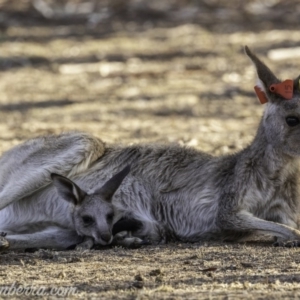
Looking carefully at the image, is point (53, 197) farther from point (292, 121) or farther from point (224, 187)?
point (292, 121)

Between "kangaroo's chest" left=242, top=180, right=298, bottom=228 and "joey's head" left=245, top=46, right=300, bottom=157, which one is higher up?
"joey's head" left=245, top=46, right=300, bottom=157

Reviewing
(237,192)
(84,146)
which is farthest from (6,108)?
(237,192)

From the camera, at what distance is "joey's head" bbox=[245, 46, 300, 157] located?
22.2ft

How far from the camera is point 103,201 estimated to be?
22.3 feet

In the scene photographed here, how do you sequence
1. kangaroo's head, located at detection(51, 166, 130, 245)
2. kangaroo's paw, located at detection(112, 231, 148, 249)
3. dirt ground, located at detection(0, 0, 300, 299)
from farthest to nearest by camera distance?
kangaroo's paw, located at detection(112, 231, 148, 249) < kangaroo's head, located at detection(51, 166, 130, 245) < dirt ground, located at detection(0, 0, 300, 299)

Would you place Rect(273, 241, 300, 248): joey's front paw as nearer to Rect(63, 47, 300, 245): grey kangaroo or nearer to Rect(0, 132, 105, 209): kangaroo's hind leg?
Rect(63, 47, 300, 245): grey kangaroo

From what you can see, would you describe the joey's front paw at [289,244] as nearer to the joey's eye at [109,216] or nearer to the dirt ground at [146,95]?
the dirt ground at [146,95]

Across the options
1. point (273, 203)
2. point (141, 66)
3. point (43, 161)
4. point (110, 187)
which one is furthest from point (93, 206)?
point (141, 66)

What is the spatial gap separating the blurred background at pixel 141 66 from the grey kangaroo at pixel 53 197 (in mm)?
2174

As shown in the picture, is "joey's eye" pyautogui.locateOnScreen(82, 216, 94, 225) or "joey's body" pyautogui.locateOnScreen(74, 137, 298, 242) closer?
"joey's eye" pyautogui.locateOnScreen(82, 216, 94, 225)

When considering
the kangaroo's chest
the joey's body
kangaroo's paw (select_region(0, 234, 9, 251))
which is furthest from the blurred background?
kangaroo's paw (select_region(0, 234, 9, 251))

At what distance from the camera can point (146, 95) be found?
13.7 metres

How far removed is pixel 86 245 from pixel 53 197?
2.19 ft

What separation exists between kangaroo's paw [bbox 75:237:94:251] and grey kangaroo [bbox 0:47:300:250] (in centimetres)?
18
